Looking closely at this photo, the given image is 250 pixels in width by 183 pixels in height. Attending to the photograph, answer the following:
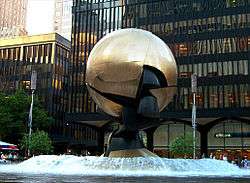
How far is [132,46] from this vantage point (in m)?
16.1

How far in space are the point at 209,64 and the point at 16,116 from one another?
2600 centimetres

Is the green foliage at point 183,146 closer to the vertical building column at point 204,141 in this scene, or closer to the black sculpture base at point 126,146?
the vertical building column at point 204,141

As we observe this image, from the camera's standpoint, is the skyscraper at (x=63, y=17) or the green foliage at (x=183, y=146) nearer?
the green foliage at (x=183, y=146)

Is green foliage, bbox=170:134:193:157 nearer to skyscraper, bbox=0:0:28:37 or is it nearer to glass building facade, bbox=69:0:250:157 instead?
glass building facade, bbox=69:0:250:157

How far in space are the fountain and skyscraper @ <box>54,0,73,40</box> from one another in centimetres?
12058

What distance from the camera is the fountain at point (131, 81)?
16.0 metres

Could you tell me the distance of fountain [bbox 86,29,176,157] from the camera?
1600 centimetres

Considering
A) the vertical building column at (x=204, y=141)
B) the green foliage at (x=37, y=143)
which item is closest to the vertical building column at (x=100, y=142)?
the green foliage at (x=37, y=143)

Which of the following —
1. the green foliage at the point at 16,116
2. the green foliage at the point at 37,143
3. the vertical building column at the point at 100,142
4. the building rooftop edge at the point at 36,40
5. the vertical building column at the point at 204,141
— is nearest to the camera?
the green foliage at the point at 37,143

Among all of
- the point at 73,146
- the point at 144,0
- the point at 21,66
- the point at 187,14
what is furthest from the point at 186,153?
the point at 21,66

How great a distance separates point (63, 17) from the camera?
479 ft

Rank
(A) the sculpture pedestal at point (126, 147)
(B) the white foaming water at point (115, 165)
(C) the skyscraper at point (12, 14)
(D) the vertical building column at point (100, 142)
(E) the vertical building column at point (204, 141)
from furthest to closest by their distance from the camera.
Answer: (C) the skyscraper at point (12, 14), (D) the vertical building column at point (100, 142), (E) the vertical building column at point (204, 141), (A) the sculpture pedestal at point (126, 147), (B) the white foaming water at point (115, 165)

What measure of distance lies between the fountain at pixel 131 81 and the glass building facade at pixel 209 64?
1212 inches

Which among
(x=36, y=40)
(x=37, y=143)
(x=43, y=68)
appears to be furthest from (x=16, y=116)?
(x=36, y=40)
